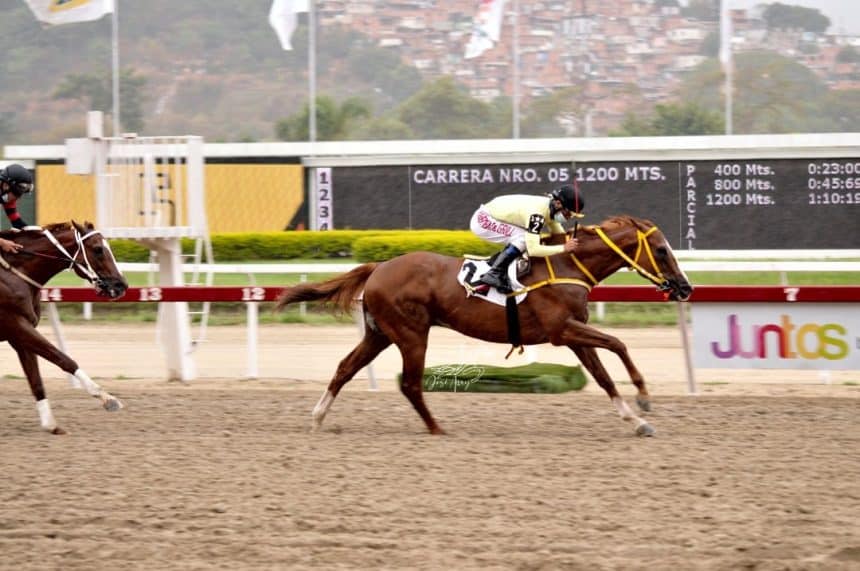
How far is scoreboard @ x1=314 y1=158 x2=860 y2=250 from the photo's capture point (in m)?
18.6

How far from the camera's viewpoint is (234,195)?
70.5 ft

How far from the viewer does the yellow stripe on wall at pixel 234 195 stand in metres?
21.3

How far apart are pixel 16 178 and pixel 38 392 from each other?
55.0 inches

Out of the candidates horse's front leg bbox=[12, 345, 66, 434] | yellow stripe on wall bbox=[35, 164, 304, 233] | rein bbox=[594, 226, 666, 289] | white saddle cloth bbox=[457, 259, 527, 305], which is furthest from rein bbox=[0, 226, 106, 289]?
yellow stripe on wall bbox=[35, 164, 304, 233]

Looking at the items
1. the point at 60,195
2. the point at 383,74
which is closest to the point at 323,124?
the point at 60,195

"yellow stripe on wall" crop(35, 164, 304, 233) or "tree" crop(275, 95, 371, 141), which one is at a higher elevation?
"tree" crop(275, 95, 371, 141)

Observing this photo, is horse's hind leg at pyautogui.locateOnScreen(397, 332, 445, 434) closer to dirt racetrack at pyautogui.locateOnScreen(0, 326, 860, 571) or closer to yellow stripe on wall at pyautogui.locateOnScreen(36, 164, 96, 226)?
dirt racetrack at pyautogui.locateOnScreen(0, 326, 860, 571)

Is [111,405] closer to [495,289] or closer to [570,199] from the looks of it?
[495,289]

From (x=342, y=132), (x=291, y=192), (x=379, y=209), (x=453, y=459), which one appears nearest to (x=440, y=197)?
(x=379, y=209)

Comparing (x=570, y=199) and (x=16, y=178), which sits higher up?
(x=16, y=178)

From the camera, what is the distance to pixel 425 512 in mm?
5711

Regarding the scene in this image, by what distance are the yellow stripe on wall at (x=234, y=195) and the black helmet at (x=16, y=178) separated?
12678mm

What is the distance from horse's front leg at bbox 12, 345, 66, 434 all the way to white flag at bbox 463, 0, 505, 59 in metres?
20.2

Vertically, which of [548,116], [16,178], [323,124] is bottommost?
[16,178]
